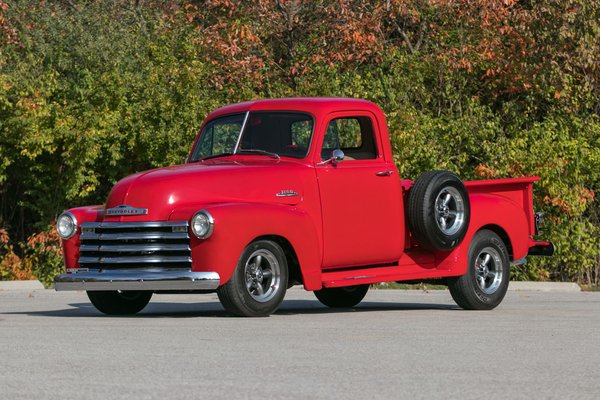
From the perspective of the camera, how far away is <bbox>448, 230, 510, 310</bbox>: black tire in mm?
15086

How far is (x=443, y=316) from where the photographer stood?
14180 millimetres

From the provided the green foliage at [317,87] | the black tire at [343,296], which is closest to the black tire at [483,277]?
the black tire at [343,296]

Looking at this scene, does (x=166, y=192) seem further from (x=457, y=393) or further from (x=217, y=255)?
(x=457, y=393)

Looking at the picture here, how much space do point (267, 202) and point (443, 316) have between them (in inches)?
90.6

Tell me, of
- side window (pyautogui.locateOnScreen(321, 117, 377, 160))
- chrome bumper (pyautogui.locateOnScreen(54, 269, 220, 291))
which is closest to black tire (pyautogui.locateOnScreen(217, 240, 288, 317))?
chrome bumper (pyautogui.locateOnScreen(54, 269, 220, 291))

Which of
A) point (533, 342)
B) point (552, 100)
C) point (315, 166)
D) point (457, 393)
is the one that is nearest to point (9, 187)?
point (552, 100)

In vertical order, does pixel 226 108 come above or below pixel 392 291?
above

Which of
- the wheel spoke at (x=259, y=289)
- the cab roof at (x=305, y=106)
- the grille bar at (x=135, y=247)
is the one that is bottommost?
the wheel spoke at (x=259, y=289)

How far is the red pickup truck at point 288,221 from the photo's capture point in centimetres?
1294

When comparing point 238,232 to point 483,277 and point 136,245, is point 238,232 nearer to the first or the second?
point 136,245

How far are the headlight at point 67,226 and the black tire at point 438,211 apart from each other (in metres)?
3.55

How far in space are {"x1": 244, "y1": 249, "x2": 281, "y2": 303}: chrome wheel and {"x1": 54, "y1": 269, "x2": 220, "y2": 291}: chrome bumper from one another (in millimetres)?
540

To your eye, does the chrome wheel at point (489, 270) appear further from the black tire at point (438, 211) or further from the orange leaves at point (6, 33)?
the orange leaves at point (6, 33)

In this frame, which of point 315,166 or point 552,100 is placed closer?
point 315,166
